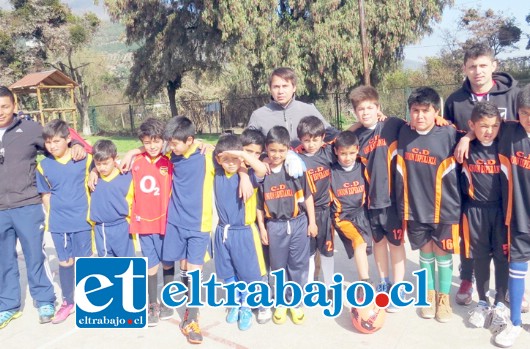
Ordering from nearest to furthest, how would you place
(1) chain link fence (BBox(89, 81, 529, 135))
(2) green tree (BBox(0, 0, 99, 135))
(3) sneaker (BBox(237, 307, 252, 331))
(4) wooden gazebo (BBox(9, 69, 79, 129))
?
(3) sneaker (BBox(237, 307, 252, 331)) → (4) wooden gazebo (BBox(9, 69, 79, 129)) → (1) chain link fence (BBox(89, 81, 529, 135)) → (2) green tree (BBox(0, 0, 99, 135))

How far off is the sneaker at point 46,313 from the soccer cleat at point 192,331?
3.79 ft

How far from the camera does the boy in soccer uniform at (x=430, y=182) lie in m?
3.43

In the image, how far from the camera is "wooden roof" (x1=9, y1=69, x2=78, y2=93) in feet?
61.4

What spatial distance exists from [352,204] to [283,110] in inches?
40.0

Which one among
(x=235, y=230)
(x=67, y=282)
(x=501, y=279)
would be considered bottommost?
(x=501, y=279)

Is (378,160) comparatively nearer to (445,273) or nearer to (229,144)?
(445,273)

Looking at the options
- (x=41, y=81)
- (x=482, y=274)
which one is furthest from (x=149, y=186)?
(x=41, y=81)

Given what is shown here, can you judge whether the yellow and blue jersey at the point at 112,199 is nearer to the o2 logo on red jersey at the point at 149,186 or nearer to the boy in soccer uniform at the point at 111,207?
the boy in soccer uniform at the point at 111,207

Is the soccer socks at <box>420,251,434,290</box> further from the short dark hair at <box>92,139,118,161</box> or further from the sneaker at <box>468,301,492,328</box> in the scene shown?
the short dark hair at <box>92,139,118,161</box>

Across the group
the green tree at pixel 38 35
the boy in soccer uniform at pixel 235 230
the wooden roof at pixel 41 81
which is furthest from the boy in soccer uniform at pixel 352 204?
the green tree at pixel 38 35

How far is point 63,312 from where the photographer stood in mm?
3980

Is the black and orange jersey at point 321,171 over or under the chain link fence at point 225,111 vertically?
under

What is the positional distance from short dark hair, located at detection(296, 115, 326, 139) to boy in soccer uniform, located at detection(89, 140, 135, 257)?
140 cm

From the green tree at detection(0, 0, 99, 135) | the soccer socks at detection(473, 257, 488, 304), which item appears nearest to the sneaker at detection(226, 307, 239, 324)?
the soccer socks at detection(473, 257, 488, 304)
